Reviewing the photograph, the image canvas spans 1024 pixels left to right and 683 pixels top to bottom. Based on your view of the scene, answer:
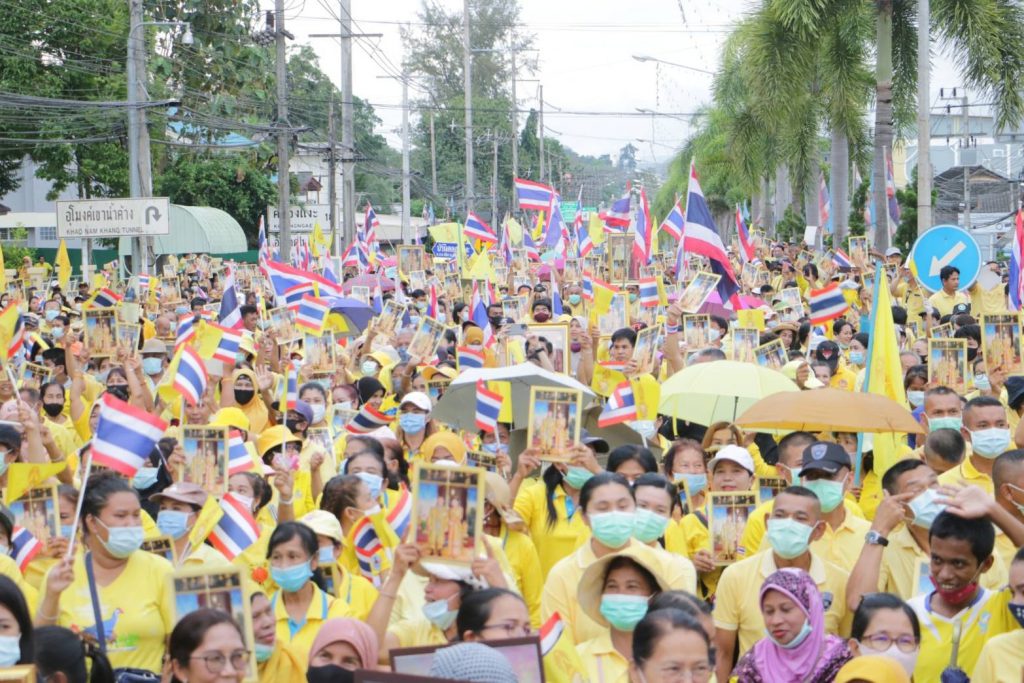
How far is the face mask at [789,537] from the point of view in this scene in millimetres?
6078

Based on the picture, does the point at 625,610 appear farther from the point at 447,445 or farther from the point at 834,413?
the point at 447,445

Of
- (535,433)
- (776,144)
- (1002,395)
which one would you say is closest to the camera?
(535,433)

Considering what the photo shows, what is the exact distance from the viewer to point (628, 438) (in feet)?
32.8

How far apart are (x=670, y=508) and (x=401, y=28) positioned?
3152 inches

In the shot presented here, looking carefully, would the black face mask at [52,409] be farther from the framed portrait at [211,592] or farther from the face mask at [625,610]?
the face mask at [625,610]

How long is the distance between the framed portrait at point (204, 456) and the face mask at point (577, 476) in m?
1.62

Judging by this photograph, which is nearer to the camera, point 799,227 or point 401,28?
point 799,227

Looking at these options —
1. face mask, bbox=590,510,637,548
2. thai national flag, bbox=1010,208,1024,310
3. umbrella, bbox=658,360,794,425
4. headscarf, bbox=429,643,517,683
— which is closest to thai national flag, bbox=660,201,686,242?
thai national flag, bbox=1010,208,1024,310

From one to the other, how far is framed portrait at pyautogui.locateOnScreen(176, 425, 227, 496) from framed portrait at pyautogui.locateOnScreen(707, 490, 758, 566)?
230 centimetres

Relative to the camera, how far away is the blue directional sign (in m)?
14.4

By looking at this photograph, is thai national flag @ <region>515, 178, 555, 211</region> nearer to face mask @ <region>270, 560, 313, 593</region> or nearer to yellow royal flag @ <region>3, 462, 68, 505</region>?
yellow royal flag @ <region>3, 462, 68, 505</region>

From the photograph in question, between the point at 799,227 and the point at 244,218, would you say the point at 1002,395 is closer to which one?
the point at 799,227

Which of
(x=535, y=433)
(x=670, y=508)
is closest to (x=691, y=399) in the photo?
(x=535, y=433)

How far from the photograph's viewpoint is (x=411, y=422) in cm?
991
